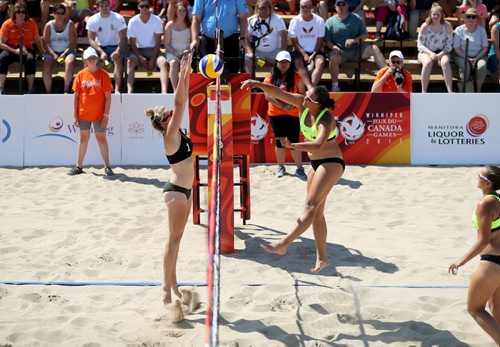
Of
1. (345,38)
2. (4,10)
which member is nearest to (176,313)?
(345,38)

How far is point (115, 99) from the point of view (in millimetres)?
11906

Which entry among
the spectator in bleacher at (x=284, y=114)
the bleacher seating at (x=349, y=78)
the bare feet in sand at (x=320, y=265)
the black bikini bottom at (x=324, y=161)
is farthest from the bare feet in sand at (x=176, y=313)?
the bleacher seating at (x=349, y=78)

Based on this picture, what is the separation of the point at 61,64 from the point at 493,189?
32.2ft

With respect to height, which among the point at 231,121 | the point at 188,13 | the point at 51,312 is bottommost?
the point at 51,312

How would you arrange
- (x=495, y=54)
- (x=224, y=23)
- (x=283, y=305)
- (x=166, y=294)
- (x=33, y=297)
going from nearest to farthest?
(x=166, y=294)
(x=283, y=305)
(x=33, y=297)
(x=224, y=23)
(x=495, y=54)

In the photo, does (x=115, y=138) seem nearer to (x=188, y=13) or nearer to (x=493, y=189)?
(x=188, y=13)

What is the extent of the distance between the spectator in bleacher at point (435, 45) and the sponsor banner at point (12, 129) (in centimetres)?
616

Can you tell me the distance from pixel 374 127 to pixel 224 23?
2.69m

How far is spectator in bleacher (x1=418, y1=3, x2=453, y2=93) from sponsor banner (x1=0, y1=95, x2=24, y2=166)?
20.2 ft

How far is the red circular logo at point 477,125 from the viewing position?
1200 centimetres

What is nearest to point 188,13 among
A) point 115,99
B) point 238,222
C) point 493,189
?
point 115,99

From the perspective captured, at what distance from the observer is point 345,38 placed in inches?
519

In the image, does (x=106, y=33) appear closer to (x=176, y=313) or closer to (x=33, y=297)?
(x=33, y=297)

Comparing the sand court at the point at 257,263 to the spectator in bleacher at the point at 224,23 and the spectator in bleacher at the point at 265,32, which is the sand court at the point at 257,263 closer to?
the spectator in bleacher at the point at 224,23
